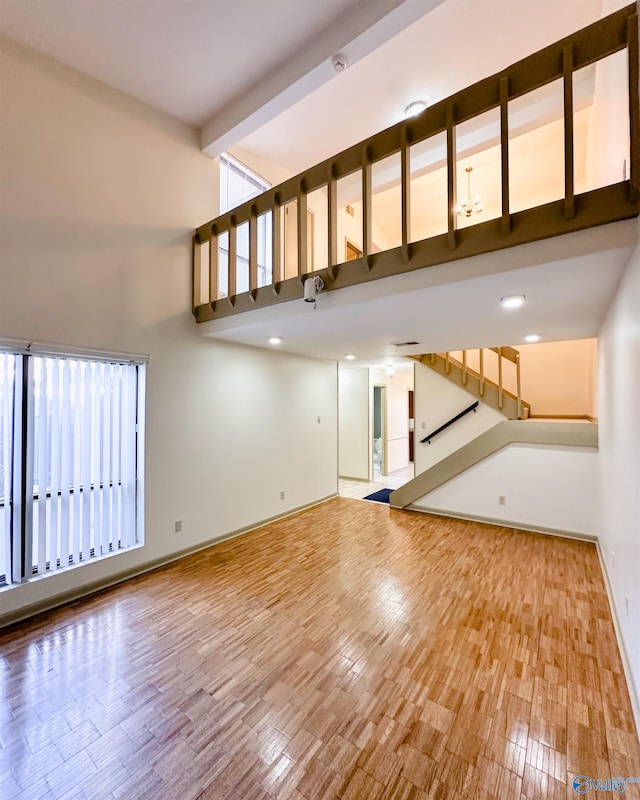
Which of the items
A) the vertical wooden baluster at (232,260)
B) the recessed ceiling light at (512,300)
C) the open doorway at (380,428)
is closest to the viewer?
the recessed ceiling light at (512,300)

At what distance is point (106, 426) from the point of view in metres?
3.19

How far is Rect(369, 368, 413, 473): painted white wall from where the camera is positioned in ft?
26.8

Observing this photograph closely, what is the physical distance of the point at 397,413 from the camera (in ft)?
29.3

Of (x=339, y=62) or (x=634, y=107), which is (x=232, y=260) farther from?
(x=634, y=107)

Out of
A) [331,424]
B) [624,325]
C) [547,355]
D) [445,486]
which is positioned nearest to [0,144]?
[624,325]

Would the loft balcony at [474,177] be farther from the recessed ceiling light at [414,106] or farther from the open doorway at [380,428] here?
the open doorway at [380,428]

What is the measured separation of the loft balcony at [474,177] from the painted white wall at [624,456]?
59 cm

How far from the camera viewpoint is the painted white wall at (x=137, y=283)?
107 inches

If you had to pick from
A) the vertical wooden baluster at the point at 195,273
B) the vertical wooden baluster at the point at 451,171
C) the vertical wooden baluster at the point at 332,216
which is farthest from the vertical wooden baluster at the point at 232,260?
the vertical wooden baluster at the point at 451,171

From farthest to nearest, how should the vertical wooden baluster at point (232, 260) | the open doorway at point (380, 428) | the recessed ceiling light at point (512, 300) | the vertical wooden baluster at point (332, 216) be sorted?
1. the open doorway at point (380, 428)
2. the vertical wooden baluster at point (232, 260)
3. the vertical wooden baluster at point (332, 216)
4. the recessed ceiling light at point (512, 300)

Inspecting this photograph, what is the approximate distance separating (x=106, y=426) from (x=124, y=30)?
3.31 metres

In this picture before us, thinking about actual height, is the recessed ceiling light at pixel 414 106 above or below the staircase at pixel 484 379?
above

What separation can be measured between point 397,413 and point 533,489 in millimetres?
4524

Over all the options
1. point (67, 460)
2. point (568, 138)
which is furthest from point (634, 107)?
point (67, 460)
